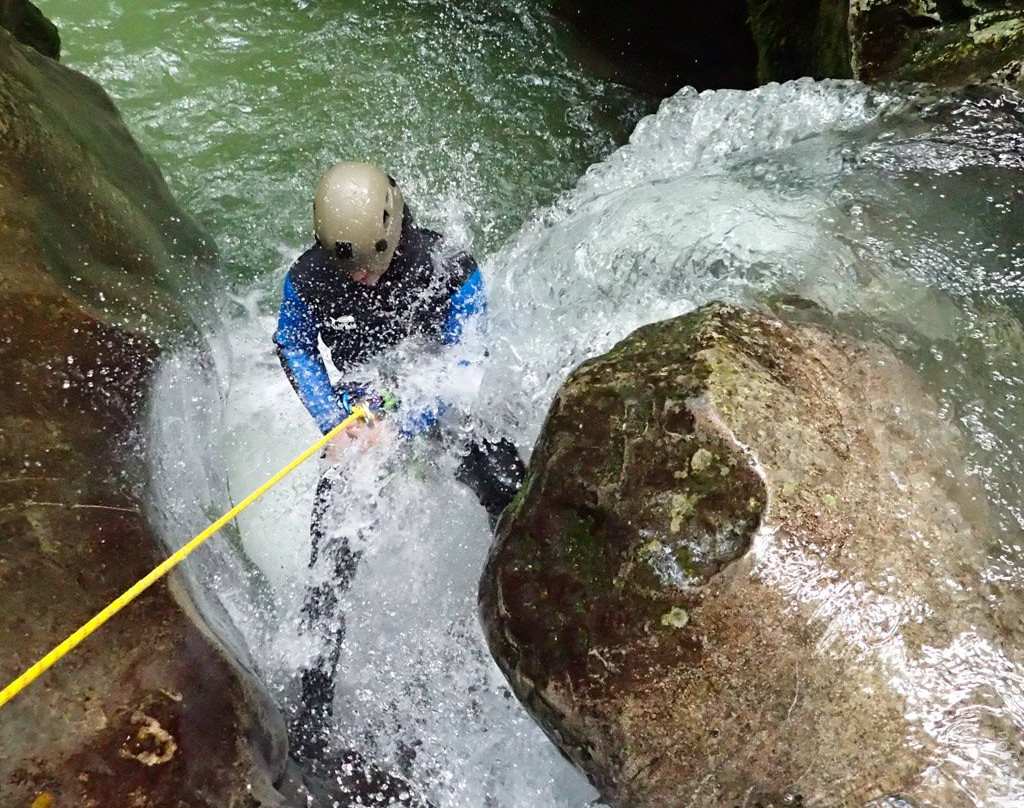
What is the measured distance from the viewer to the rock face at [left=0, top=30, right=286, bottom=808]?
6.23 ft

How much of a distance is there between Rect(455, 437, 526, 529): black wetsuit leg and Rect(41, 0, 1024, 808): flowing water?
163mm

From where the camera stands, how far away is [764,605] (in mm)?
1931

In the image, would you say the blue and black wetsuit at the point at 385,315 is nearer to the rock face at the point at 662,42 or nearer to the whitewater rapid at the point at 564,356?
the whitewater rapid at the point at 564,356

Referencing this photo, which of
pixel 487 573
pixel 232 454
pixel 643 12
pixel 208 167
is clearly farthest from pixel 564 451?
pixel 643 12

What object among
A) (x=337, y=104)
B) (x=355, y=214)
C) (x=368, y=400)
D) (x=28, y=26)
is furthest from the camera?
(x=337, y=104)

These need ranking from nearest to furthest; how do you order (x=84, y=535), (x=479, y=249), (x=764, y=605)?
(x=764, y=605) → (x=84, y=535) → (x=479, y=249)

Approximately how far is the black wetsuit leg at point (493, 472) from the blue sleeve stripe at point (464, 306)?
518mm

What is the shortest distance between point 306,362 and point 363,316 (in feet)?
1.05

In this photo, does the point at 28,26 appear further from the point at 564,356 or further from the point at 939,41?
the point at 939,41

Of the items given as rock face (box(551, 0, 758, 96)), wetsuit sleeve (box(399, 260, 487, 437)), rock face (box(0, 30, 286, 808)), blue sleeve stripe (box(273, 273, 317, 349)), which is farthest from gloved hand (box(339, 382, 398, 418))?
rock face (box(551, 0, 758, 96))

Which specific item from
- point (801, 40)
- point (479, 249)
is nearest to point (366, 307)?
point (479, 249)

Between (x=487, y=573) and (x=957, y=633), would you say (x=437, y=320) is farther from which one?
(x=957, y=633)

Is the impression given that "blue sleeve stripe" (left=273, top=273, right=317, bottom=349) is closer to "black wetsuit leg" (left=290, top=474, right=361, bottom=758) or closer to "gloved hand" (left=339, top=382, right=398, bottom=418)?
"gloved hand" (left=339, top=382, right=398, bottom=418)

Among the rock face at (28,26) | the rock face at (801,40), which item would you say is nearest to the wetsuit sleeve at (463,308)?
the rock face at (801,40)
